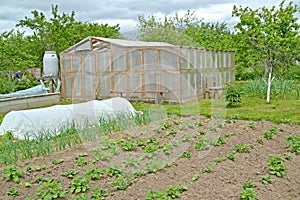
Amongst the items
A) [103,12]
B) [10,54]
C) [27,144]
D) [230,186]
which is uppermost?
[103,12]

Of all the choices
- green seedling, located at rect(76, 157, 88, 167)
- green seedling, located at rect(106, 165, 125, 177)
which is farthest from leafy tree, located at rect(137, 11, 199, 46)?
green seedling, located at rect(106, 165, 125, 177)

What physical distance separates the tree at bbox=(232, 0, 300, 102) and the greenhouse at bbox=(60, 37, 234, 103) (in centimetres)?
159

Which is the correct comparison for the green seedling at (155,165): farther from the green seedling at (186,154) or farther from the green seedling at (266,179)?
the green seedling at (266,179)

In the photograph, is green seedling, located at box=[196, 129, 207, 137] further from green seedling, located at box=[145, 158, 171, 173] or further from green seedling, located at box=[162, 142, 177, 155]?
green seedling, located at box=[145, 158, 171, 173]

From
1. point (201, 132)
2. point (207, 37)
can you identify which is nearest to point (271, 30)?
point (201, 132)

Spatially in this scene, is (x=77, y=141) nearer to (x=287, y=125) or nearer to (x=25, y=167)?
(x=25, y=167)

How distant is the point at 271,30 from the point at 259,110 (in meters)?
2.59

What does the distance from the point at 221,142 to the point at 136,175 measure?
1665 mm

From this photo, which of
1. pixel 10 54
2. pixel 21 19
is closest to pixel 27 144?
pixel 10 54

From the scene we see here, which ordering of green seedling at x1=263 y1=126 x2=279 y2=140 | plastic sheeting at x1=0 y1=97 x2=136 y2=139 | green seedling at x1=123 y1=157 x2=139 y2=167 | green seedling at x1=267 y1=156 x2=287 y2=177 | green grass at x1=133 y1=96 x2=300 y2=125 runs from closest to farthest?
1. green seedling at x1=267 y1=156 x2=287 y2=177
2. green seedling at x1=123 y1=157 x2=139 y2=167
3. green seedling at x1=263 y1=126 x2=279 y2=140
4. plastic sheeting at x1=0 y1=97 x2=136 y2=139
5. green grass at x1=133 y1=96 x2=300 y2=125

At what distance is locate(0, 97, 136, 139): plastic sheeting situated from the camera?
6.04 m

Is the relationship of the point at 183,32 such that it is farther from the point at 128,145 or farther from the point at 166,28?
the point at 128,145

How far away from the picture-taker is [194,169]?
151 inches

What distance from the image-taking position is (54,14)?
1550 centimetres
